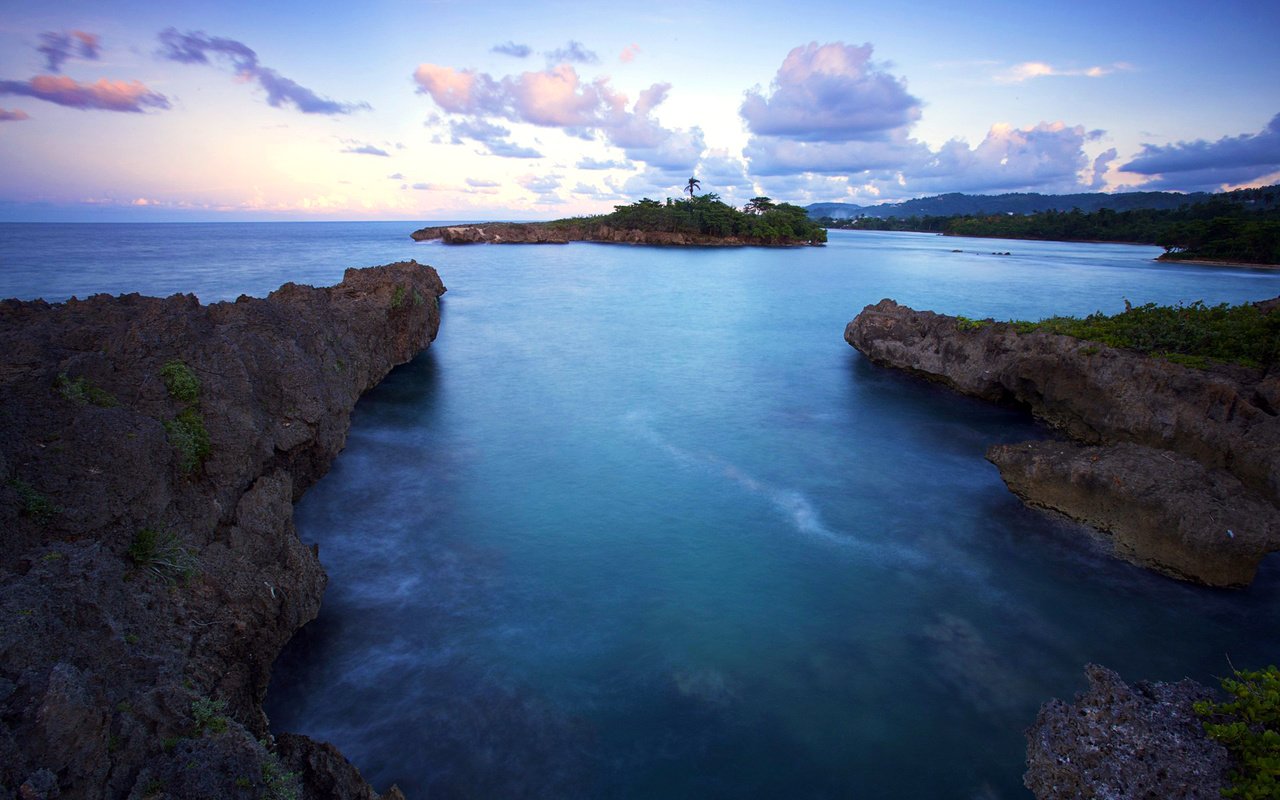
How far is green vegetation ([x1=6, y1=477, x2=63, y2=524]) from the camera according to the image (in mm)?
5836

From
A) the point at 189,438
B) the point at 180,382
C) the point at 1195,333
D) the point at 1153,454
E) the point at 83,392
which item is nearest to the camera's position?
the point at 83,392

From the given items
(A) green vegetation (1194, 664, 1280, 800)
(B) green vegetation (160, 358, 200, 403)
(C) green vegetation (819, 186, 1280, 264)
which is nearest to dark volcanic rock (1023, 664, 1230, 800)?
(A) green vegetation (1194, 664, 1280, 800)

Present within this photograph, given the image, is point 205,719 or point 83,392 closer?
point 205,719

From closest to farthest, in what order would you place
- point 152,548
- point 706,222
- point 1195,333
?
point 152,548 < point 1195,333 < point 706,222

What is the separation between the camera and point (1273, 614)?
9773 millimetres

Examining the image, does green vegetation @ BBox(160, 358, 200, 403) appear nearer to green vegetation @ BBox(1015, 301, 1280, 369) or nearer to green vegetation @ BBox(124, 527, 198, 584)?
green vegetation @ BBox(124, 527, 198, 584)

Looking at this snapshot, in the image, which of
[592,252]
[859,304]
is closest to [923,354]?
[859,304]

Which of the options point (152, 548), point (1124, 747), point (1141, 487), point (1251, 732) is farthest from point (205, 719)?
point (1141, 487)

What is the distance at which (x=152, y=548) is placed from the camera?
6703 millimetres

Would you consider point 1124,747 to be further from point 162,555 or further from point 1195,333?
point 1195,333

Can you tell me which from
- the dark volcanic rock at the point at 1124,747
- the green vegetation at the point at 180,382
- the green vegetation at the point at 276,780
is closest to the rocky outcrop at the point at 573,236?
the green vegetation at the point at 180,382

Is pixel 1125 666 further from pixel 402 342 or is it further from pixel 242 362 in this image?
pixel 402 342

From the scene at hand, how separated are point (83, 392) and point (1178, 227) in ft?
294

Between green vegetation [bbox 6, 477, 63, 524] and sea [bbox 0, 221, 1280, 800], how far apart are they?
3.30m
